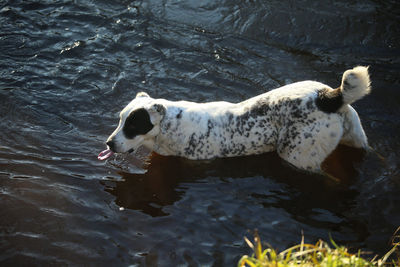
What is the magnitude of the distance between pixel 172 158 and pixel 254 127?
1452mm

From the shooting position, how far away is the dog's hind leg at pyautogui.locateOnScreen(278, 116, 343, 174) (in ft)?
19.5

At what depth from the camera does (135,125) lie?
6387mm

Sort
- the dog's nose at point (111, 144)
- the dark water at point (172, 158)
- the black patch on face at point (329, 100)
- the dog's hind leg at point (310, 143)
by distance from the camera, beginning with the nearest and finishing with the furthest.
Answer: the dark water at point (172, 158) < the black patch on face at point (329, 100) < the dog's hind leg at point (310, 143) < the dog's nose at point (111, 144)

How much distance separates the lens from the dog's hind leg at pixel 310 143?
594 centimetres

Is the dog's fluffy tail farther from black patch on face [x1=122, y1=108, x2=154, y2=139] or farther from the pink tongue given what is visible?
the pink tongue

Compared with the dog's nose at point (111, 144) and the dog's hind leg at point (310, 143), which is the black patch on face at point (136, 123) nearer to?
the dog's nose at point (111, 144)

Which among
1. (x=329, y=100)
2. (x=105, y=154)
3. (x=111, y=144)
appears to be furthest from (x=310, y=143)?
(x=105, y=154)

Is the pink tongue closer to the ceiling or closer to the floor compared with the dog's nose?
closer to the floor

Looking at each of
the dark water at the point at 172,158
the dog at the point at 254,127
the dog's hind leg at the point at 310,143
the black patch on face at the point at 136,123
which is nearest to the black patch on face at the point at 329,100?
the dog at the point at 254,127

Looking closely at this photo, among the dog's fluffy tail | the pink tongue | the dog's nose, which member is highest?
the dog's fluffy tail

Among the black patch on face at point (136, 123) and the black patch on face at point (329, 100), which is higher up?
the black patch on face at point (329, 100)

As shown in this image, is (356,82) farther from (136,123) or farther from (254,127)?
(136,123)

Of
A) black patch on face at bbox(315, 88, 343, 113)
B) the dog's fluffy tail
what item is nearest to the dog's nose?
black patch on face at bbox(315, 88, 343, 113)

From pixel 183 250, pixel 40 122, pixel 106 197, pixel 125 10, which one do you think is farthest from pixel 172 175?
pixel 125 10
